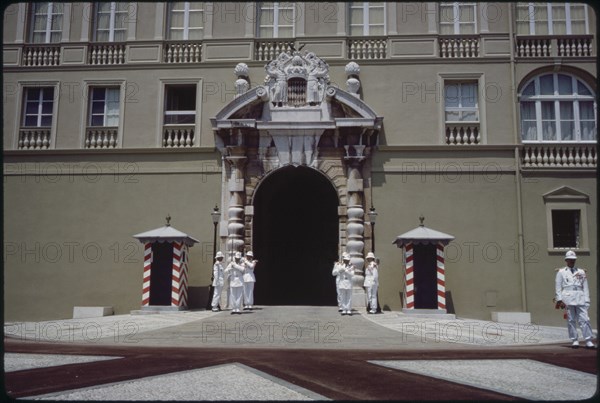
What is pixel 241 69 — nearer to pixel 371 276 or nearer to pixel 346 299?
pixel 371 276

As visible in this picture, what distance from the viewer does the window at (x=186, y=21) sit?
21.8 metres

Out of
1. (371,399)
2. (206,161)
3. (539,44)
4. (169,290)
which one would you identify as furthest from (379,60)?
(371,399)

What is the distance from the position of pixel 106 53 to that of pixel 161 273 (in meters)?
8.22

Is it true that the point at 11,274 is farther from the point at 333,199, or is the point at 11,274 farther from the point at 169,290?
the point at 333,199

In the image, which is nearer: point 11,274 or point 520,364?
point 520,364

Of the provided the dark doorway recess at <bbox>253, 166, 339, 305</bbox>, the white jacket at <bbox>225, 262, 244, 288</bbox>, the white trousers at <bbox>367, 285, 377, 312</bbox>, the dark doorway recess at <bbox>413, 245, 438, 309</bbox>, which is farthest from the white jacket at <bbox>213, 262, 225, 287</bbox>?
the dark doorway recess at <bbox>413, 245, 438, 309</bbox>

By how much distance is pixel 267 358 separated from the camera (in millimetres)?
9836

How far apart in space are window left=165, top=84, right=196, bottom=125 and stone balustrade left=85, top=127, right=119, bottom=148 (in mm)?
1835

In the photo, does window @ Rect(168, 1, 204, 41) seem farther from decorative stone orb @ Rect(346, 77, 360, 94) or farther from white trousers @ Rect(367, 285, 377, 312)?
white trousers @ Rect(367, 285, 377, 312)

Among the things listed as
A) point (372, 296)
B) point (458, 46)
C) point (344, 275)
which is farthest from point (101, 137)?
point (458, 46)

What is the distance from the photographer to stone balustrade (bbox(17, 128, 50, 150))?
21.4m

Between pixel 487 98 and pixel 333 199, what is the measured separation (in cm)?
743

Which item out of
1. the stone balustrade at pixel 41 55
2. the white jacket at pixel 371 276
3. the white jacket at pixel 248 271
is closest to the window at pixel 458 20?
the white jacket at pixel 371 276

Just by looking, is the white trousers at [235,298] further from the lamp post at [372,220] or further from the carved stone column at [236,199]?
the lamp post at [372,220]
